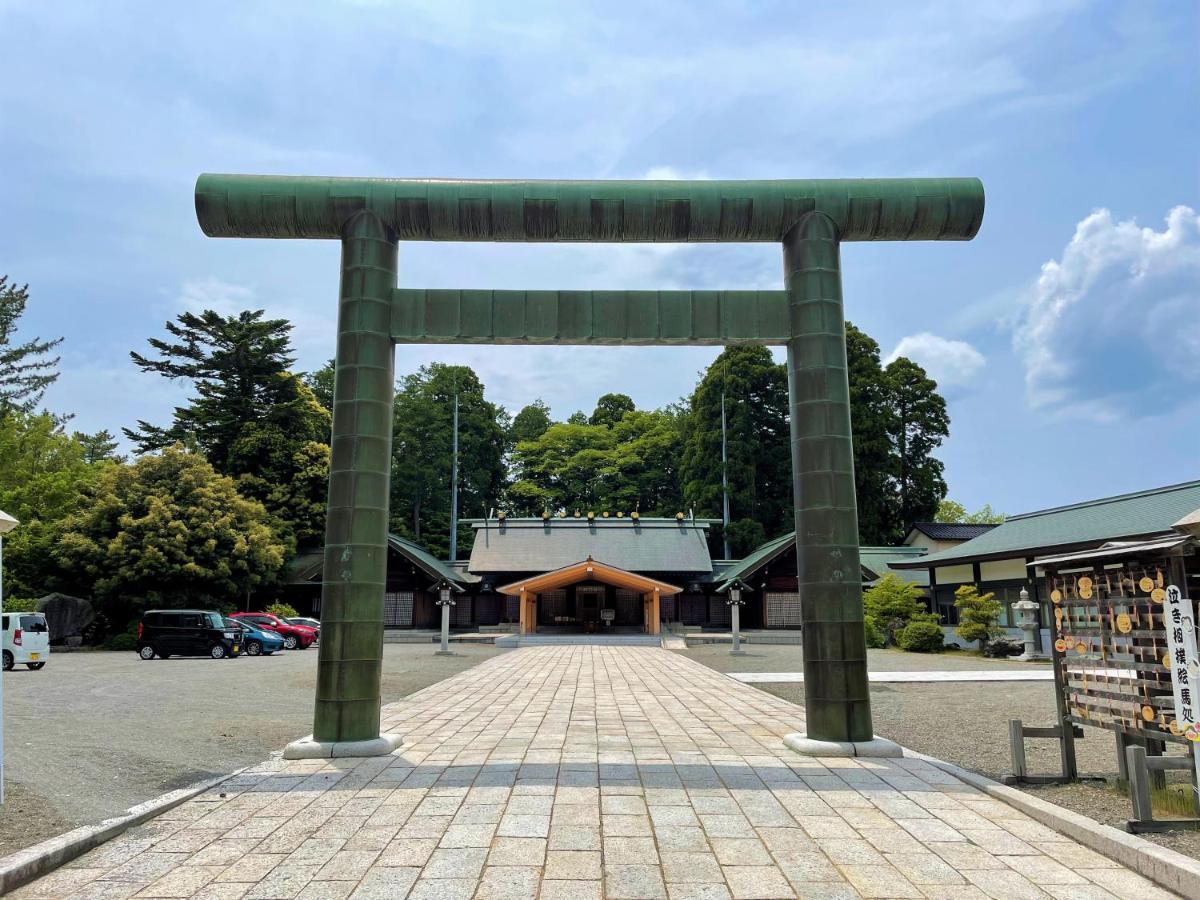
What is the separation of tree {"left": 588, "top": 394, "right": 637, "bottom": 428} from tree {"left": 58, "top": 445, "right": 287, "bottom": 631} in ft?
104

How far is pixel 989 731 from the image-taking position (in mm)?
9688

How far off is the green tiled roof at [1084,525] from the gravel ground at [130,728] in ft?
56.5

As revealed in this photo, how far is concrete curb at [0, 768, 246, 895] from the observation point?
4348 mm

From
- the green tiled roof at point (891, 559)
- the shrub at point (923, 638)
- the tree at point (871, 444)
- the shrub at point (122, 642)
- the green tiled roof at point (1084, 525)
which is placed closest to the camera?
the green tiled roof at point (1084, 525)

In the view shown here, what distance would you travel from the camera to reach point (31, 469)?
37.3 metres

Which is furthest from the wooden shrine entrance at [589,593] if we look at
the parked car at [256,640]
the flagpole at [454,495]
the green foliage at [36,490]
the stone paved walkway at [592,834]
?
the stone paved walkway at [592,834]

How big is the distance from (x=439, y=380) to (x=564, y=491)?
41.1ft

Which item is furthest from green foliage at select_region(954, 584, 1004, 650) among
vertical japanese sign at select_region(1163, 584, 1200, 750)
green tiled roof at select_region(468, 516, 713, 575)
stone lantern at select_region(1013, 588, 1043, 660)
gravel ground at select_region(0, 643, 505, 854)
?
vertical japanese sign at select_region(1163, 584, 1200, 750)

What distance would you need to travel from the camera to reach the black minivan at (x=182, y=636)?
2309 cm

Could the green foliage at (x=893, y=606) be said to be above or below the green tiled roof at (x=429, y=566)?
below

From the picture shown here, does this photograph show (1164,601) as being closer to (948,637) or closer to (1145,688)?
(1145,688)

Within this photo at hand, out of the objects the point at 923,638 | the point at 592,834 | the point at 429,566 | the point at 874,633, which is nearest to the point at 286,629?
the point at 429,566

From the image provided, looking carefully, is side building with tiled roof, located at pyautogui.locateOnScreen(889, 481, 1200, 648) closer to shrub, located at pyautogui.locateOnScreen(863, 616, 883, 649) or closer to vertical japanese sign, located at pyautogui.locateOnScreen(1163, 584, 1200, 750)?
shrub, located at pyautogui.locateOnScreen(863, 616, 883, 649)

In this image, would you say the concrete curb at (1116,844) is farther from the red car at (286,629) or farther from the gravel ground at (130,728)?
the red car at (286,629)
